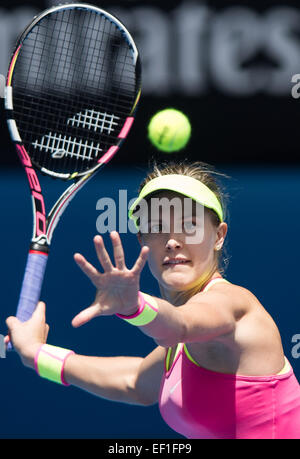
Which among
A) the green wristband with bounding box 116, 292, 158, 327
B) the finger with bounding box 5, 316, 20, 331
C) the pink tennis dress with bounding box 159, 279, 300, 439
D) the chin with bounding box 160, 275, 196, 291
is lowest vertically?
the pink tennis dress with bounding box 159, 279, 300, 439

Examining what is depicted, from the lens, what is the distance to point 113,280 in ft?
7.08

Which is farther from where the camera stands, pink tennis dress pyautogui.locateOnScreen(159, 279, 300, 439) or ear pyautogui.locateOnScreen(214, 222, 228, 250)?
ear pyautogui.locateOnScreen(214, 222, 228, 250)

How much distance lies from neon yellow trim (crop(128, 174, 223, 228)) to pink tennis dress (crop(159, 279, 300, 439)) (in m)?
0.42

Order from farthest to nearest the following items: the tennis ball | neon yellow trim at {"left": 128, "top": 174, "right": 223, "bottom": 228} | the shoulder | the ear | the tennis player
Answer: the tennis ball, the ear, neon yellow trim at {"left": 128, "top": 174, "right": 223, "bottom": 228}, the tennis player, the shoulder

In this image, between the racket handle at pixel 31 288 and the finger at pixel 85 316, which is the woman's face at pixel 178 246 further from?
the finger at pixel 85 316

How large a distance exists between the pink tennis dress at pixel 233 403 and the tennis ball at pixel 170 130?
5.28 feet

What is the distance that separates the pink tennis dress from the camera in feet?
8.68

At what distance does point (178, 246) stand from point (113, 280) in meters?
0.54

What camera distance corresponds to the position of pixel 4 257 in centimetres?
455

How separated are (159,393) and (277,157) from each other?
5.97 ft

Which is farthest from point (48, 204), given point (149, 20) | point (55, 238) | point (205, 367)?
point (205, 367)

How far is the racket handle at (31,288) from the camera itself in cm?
269

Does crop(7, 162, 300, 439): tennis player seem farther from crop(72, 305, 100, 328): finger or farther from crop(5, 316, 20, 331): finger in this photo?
crop(72, 305, 100, 328): finger

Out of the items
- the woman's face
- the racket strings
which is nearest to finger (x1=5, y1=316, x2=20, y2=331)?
the woman's face
